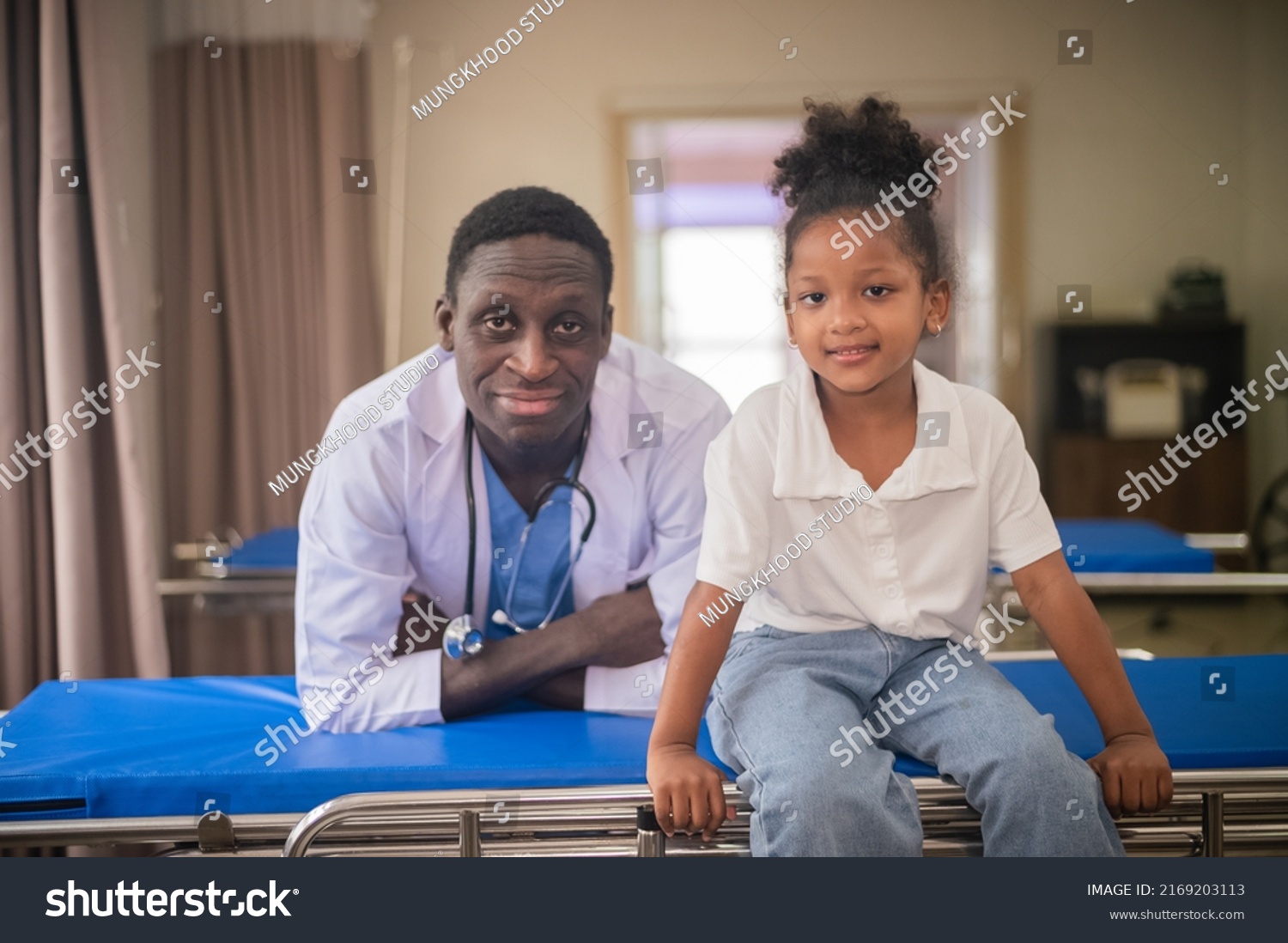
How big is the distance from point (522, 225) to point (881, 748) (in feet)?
2.94

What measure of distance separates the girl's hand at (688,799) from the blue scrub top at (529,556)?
1.45ft

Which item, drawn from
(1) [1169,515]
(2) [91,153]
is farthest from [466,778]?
(1) [1169,515]

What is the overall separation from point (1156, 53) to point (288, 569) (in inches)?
62.7

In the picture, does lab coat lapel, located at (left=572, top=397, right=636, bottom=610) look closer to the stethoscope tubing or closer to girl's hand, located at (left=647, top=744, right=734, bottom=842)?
the stethoscope tubing

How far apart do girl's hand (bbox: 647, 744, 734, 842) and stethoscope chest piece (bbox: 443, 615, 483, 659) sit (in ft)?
1.36

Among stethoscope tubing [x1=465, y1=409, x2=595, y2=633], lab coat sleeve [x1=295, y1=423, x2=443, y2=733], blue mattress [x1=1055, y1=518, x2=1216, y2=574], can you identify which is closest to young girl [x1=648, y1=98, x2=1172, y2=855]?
stethoscope tubing [x1=465, y1=409, x2=595, y2=633]

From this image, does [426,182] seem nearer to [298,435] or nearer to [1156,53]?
[298,435]

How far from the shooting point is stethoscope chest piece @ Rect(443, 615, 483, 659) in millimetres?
1600

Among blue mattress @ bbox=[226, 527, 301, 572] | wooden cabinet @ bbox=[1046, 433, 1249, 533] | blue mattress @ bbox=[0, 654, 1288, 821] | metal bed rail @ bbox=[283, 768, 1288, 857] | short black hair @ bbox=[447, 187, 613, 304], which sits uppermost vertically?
short black hair @ bbox=[447, 187, 613, 304]

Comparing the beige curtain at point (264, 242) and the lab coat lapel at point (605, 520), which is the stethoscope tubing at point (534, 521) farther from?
the beige curtain at point (264, 242)

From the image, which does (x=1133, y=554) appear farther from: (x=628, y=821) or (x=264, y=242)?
(x=264, y=242)

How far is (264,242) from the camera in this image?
167 cm

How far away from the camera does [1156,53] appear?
5.46ft

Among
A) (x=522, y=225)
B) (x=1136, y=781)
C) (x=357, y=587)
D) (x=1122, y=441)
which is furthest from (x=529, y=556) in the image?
(x=1122, y=441)
